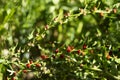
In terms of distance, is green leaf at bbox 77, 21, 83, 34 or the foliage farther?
green leaf at bbox 77, 21, 83, 34

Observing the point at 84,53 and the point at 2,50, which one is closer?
the point at 84,53

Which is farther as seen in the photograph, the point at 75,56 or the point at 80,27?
the point at 80,27

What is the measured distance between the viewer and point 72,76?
1516 mm

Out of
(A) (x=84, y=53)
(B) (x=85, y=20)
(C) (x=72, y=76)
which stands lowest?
(C) (x=72, y=76)

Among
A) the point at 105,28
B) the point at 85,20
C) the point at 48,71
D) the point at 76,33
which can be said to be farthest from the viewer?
the point at 85,20

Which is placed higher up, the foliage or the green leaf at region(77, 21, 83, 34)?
the green leaf at region(77, 21, 83, 34)

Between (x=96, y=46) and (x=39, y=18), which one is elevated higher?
(x=39, y=18)

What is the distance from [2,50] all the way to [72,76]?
0.49m

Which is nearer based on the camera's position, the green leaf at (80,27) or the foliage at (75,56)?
the foliage at (75,56)

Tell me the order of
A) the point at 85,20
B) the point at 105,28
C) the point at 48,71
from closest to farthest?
1. the point at 48,71
2. the point at 105,28
3. the point at 85,20

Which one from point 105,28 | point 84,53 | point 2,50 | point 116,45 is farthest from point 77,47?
point 2,50

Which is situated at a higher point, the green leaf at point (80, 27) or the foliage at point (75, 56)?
the green leaf at point (80, 27)

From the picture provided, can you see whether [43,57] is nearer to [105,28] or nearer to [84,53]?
[84,53]

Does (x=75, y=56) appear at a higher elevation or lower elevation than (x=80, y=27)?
lower
